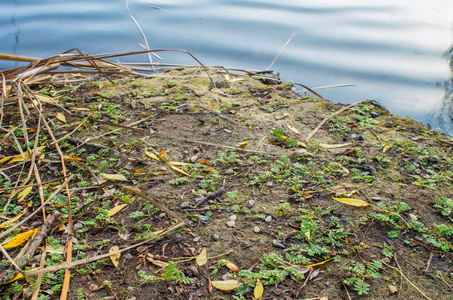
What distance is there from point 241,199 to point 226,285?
1.68ft

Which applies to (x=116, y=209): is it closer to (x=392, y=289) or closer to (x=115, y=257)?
(x=115, y=257)

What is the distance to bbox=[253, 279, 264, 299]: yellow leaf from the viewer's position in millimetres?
1284

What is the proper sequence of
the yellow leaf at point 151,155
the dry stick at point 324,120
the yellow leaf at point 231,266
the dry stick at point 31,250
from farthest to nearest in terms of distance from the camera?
the dry stick at point 324,120, the yellow leaf at point 151,155, the yellow leaf at point 231,266, the dry stick at point 31,250

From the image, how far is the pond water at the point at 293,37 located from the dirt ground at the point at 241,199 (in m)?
0.48

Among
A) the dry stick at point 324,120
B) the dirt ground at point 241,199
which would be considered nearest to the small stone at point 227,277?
the dirt ground at point 241,199

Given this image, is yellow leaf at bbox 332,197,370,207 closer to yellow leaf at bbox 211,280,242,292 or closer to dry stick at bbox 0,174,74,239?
yellow leaf at bbox 211,280,242,292

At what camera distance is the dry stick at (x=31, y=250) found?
1277mm

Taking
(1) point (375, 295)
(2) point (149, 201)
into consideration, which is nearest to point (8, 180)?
(2) point (149, 201)

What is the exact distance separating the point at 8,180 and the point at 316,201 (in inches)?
65.7

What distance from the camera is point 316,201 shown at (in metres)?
1.72

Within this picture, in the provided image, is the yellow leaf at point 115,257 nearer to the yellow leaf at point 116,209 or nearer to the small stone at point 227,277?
the yellow leaf at point 116,209

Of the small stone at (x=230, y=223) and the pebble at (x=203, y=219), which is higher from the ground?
the pebble at (x=203, y=219)

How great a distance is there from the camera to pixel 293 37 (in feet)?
11.2

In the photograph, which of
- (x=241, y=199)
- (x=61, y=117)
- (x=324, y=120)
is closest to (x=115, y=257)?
(x=241, y=199)
